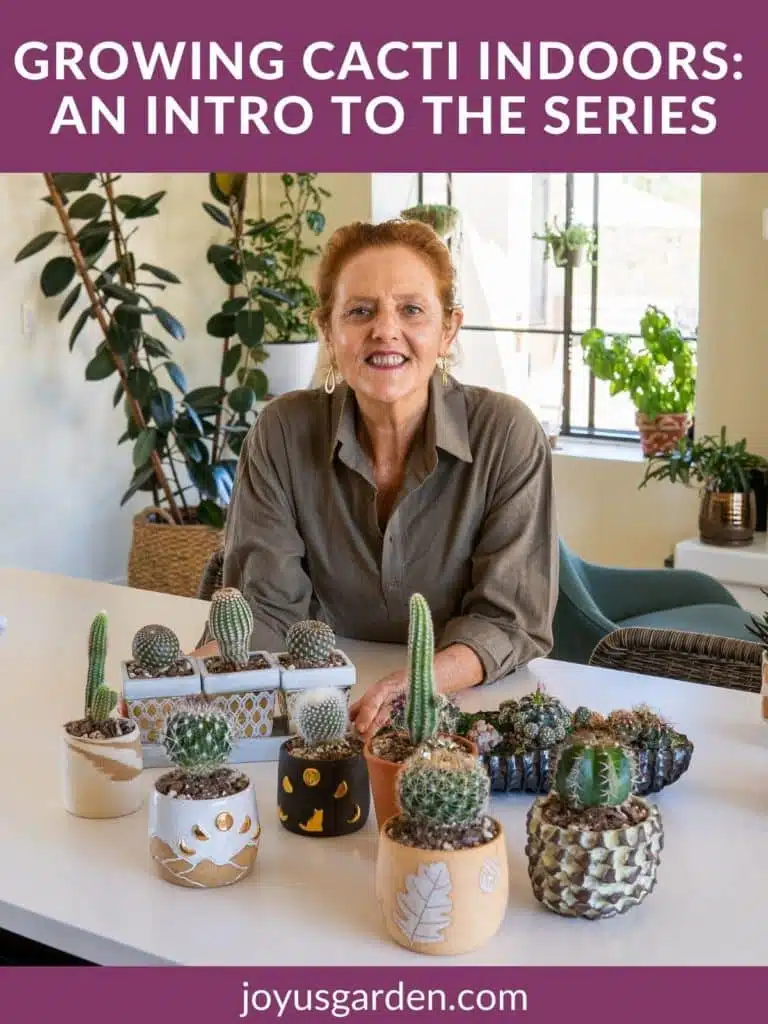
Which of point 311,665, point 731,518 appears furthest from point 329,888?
point 731,518

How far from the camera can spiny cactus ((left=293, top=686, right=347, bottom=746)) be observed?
1530 mm

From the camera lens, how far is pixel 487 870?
127cm

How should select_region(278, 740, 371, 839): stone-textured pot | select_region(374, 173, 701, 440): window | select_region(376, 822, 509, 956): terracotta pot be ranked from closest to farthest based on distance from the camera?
select_region(376, 822, 509, 956): terracotta pot
select_region(278, 740, 371, 839): stone-textured pot
select_region(374, 173, 701, 440): window

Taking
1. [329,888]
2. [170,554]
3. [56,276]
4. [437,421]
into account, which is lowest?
[170,554]

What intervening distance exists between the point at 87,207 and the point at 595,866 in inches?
166

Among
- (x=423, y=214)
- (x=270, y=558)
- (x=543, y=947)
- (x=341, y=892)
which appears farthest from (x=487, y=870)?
(x=423, y=214)

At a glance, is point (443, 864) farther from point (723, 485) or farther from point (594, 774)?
point (723, 485)

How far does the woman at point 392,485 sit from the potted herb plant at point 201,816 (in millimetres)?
730

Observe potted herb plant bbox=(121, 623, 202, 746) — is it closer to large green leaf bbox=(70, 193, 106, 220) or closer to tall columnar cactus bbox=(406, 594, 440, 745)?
tall columnar cactus bbox=(406, 594, 440, 745)

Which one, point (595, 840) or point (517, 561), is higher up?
point (517, 561)

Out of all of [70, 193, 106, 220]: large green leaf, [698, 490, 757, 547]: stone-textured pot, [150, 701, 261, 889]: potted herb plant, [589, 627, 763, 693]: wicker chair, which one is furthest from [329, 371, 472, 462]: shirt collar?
[70, 193, 106, 220]: large green leaf

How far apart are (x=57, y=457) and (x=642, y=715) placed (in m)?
4.04

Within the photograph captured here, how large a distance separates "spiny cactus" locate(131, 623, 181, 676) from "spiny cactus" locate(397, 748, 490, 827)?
52 centimetres

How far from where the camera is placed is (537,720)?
162cm
